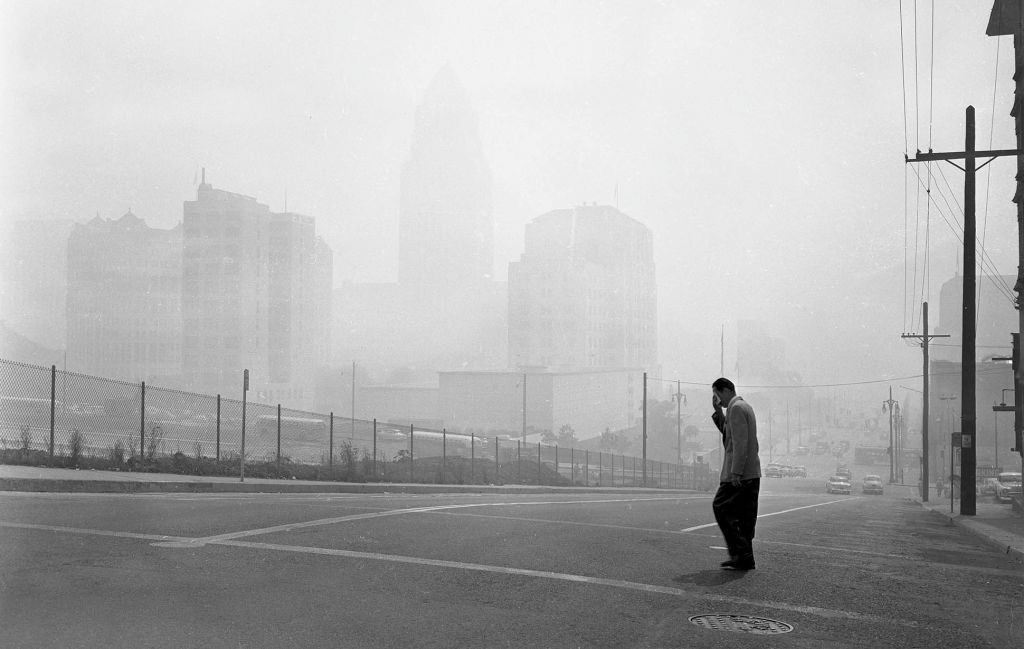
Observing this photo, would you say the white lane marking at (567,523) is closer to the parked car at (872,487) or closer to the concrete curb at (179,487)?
the concrete curb at (179,487)

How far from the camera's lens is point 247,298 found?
151250 mm

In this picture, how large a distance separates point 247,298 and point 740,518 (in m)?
151

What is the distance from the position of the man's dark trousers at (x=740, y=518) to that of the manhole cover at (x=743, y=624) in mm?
1955

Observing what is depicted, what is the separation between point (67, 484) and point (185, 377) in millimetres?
138663

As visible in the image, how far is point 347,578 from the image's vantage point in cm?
732

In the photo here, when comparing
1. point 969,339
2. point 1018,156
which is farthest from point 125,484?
point 1018,156

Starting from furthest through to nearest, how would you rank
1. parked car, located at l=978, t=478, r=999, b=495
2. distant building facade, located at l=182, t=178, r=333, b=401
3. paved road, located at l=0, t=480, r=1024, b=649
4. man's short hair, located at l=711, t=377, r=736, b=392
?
distant building facade, located at l=182, t=178, r=333, b=401 → parked car, located at l=978, t=478, r=999, b=495 → man's short hair, located at l=711, t=377, r=736, b=392 → paved road, located at l=0, t=480, r=1024, b=649

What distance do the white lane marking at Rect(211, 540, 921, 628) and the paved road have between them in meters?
0.02

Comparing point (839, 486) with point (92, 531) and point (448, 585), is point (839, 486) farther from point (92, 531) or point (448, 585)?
point (448, 585)

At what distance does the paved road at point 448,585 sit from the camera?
565cm

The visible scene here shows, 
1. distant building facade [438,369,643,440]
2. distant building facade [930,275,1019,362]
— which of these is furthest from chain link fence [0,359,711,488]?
distant building facade [930,275,1019,362]

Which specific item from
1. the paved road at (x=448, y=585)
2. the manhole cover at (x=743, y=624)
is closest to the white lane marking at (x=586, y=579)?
the paved road at (x=448, y=585)

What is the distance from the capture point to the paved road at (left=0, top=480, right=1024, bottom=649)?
5648mm

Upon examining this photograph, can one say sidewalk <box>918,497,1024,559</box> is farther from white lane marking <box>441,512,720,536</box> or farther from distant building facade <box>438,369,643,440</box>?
distant building facade <box>438,369,643,440</box>
